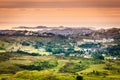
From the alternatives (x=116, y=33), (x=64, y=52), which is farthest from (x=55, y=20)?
(x=116, y=33)

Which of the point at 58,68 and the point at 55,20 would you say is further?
the point at 58,68

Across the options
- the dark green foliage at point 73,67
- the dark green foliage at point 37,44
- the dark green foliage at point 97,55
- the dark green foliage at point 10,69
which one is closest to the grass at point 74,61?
the dark green foliage at point 10,69

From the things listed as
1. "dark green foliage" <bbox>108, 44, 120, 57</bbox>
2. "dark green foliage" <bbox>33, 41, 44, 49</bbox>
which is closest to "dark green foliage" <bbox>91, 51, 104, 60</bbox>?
"dark green foliage" <bbox>108, 44, 120, 57</bbox>

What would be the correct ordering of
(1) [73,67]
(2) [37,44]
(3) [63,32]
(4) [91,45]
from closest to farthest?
(3) [63,32] → (1) [73,67] → (4) [91,45] → (2) [37,44]

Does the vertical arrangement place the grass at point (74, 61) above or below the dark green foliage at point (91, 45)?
below

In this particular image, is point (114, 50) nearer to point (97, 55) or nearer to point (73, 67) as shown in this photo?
point (97, 55)

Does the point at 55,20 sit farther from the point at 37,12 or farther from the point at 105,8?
the point at 105,8

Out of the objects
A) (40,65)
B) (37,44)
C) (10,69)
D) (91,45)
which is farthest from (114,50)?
(10,69)

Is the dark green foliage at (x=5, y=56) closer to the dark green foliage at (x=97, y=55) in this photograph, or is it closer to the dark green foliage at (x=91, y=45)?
the dark green foliage at (x=91, y=45)

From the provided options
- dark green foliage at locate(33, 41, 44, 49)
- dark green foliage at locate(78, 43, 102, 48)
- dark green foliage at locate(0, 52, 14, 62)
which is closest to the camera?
dark green foliage at locate(0, 52, 14, 62)

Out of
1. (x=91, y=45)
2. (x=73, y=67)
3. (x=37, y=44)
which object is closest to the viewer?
(x=73, y=67)

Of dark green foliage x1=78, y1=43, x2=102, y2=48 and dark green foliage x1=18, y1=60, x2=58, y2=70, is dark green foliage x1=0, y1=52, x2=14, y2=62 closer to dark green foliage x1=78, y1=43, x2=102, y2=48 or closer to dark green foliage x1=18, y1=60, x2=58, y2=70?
dark green foliage x1=18, y1=60, x2=58, y2=70
